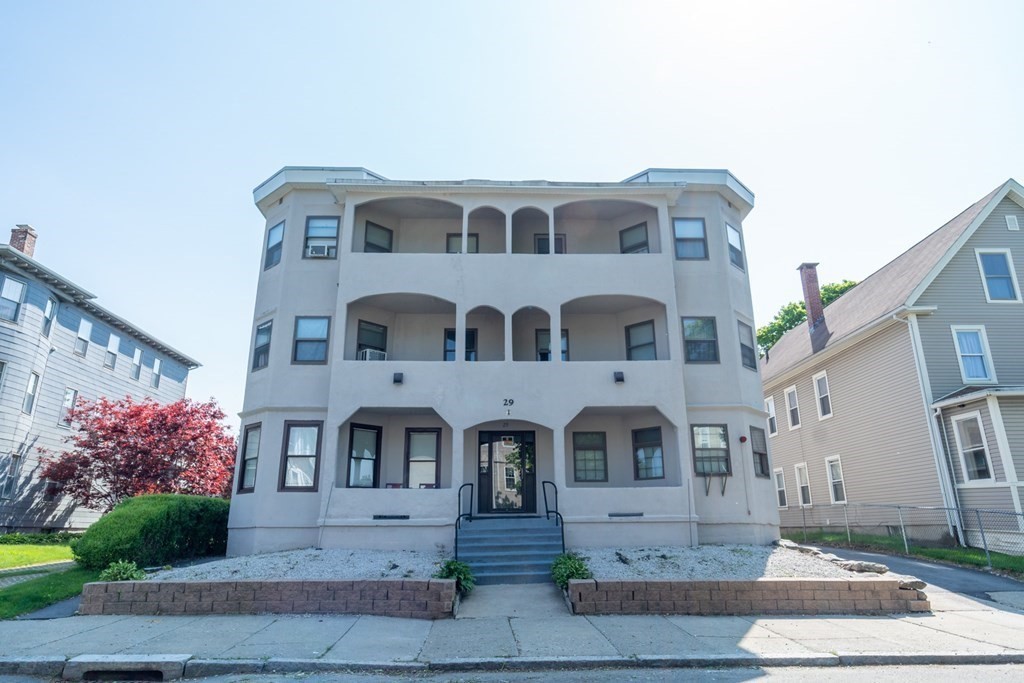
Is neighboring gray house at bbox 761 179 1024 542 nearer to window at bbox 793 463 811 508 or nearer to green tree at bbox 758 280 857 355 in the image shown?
window at bbox 793 463 811 508

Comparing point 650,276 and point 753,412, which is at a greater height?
point 650,276

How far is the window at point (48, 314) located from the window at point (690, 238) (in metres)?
20.2

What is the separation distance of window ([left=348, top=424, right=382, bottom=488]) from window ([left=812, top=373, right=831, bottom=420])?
15.2 metres

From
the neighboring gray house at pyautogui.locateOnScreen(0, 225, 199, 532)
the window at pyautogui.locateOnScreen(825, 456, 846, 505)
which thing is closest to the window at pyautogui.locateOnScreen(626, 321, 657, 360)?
the window at pyautogui.locateOnScreen(825, 456, 846, 505)

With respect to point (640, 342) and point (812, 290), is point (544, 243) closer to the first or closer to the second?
point (640, 342)

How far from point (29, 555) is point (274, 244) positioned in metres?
9.24

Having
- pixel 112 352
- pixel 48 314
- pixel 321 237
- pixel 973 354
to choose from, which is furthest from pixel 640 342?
pixel 112 352

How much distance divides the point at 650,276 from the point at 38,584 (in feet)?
44.9

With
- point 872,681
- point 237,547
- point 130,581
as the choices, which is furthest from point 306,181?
point 872,681

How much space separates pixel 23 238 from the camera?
70.2 ft

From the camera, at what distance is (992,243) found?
18.5 metres

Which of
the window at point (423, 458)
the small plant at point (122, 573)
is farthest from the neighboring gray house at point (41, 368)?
the window at point (423, 458)

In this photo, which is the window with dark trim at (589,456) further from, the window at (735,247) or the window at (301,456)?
the window at (301,456)

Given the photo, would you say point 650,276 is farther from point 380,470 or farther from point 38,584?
point 38,584
